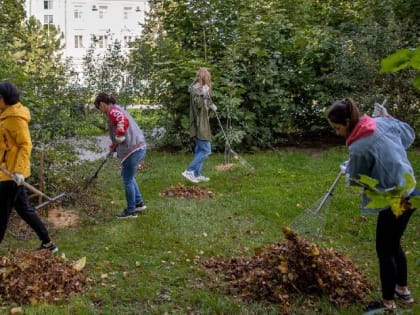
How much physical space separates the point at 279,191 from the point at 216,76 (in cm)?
354

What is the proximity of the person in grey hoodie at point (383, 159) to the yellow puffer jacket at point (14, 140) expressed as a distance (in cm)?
278

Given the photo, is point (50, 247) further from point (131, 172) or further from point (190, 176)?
point (190, 176)

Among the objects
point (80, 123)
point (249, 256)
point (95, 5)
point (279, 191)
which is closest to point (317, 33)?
point (279, 191)

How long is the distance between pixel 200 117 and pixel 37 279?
14.2 feet

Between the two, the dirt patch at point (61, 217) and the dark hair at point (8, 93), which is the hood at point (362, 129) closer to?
the dark hair at point (8, 93)

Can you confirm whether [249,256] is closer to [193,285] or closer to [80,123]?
[193,285]

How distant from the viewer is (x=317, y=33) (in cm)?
1150

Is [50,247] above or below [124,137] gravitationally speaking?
below

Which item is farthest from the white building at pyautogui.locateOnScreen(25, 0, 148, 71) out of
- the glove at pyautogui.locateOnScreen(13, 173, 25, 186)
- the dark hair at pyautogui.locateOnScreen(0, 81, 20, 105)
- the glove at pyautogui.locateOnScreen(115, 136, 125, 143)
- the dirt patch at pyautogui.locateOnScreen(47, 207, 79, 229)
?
the glove at pyautogui.locateOnScreen(13, 173, 25, 186)

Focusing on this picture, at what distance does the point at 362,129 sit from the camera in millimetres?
3803

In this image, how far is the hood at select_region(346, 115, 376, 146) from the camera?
3.79 meters

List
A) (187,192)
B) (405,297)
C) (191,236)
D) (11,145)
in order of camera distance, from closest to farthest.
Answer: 1. (405,297)
2. (11,145)
3. (191,236)
4. (187,192)

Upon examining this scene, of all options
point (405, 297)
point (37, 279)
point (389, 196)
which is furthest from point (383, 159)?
point (37, 279)

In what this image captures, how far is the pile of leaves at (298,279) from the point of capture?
4395mm
